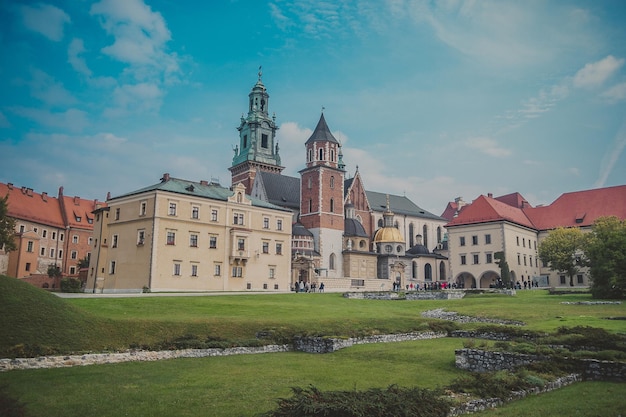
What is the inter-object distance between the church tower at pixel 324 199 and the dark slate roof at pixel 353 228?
2.44 meters

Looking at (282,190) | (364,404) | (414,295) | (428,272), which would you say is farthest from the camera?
(428,272)

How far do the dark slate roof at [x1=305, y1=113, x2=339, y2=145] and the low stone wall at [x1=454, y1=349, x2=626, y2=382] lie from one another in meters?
67.2

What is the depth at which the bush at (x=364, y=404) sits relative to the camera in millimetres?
10516

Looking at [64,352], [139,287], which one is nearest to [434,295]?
[139,287]

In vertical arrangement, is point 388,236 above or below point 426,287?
above

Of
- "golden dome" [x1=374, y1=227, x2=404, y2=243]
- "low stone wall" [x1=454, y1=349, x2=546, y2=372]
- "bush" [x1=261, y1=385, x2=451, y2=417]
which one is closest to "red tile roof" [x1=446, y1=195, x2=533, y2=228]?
"golden dome" [x1=374, y1=227, x2=404, y2=243]

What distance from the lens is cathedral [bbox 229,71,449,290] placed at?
245 ft

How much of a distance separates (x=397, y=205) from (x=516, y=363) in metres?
88.3

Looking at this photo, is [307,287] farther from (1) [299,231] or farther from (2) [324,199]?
(2) [324,199]

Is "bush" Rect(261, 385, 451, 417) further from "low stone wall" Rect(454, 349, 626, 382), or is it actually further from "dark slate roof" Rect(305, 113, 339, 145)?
"dark slate roof" Rect(305, 113, 339, 145)

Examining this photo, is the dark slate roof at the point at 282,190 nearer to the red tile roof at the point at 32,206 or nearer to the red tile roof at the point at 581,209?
the red tile roof at the point at 32,206

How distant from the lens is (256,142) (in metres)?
101

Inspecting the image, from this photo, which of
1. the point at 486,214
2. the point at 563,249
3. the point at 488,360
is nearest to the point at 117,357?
the point at 488,360

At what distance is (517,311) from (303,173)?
53281 millimetres
